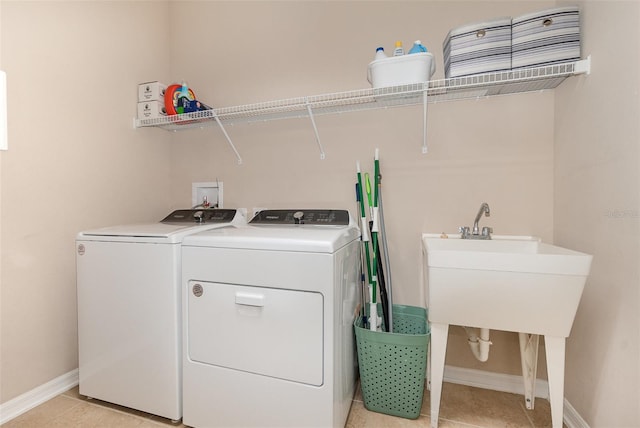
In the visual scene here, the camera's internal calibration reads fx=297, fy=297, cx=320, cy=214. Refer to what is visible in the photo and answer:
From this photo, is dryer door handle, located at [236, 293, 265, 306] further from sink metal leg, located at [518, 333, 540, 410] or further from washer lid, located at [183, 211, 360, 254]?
sink metal leg, located at [518, 333, 540, 410]

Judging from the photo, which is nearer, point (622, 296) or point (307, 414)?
point (622, 296)

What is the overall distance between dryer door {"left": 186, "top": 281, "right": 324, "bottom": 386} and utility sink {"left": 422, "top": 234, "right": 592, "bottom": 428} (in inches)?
21.3

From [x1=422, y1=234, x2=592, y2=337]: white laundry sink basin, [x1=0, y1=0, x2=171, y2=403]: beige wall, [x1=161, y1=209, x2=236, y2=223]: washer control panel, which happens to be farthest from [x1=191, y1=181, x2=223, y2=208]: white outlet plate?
[x1=422, y1=234, x2=592, y2=337]: white laundry sink basin

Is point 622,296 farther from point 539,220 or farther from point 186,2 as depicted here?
point 186,2

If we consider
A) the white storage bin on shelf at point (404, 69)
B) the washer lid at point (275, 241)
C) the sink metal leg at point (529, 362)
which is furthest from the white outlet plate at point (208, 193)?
the sink metal leg at point (529, 362)

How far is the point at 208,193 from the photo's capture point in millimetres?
2328

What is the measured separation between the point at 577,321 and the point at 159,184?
2.76 metres

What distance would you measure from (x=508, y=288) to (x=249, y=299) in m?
1.06

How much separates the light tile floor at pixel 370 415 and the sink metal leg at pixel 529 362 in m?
0.08

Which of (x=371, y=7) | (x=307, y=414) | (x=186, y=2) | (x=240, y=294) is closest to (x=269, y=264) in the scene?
(x=240, y=294)

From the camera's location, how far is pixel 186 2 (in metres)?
2.36

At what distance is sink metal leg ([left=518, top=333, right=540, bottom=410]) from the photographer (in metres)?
1.48

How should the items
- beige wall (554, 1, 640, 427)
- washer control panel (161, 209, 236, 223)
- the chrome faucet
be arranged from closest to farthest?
1. beige wall (554, 1, 640, 427)
2. the chrome faucet
3. washer control panel (161, 209, 236, 223)

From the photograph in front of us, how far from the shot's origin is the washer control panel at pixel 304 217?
1.77m
